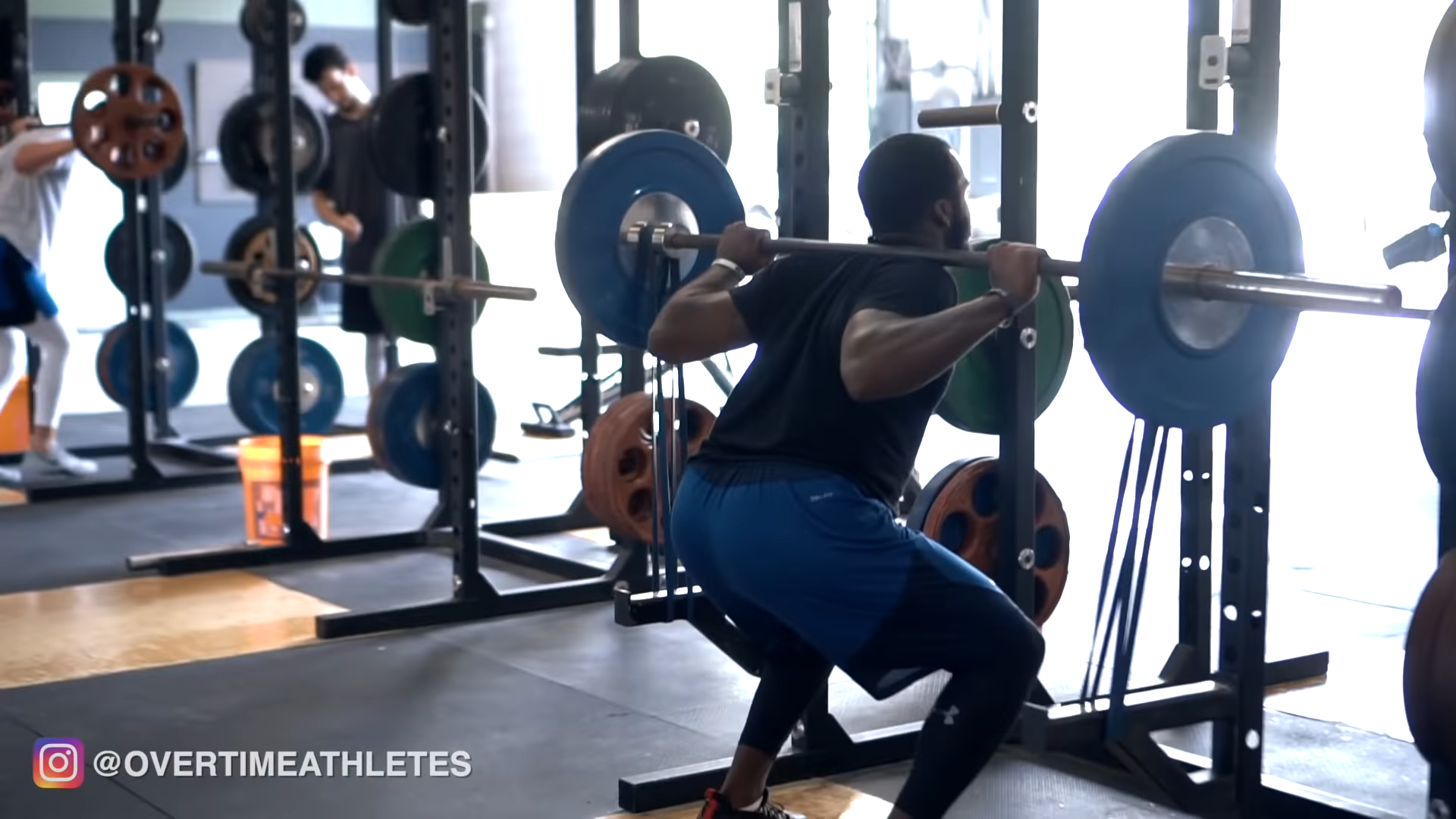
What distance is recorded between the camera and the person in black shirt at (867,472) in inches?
76.5

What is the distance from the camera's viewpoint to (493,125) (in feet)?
38.4

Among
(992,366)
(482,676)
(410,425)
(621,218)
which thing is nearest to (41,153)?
(410,425)

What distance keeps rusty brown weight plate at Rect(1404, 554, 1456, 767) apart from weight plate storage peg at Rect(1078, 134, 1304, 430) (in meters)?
0.37

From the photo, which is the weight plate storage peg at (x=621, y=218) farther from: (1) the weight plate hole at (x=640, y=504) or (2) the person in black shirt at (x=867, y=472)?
(1) the weight plate hole at (x=640, y=504)

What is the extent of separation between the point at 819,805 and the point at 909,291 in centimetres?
92

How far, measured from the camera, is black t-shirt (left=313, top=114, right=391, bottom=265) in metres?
5.51

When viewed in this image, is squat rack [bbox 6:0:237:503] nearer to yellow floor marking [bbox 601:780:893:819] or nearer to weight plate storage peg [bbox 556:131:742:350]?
weight plate storage peg [bbox 556:131:742:350]

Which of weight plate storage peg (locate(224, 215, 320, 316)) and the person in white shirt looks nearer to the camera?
the person in white shirt

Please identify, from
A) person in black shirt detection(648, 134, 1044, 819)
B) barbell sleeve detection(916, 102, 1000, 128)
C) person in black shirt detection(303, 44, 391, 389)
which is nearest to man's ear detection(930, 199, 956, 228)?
person in black shirt detection(648, 134, 1044, 819)

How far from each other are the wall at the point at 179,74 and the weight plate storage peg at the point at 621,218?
8493 mm

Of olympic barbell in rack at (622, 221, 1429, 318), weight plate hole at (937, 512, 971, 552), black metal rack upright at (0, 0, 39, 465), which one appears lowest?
weight plate hole at (937, 512, 971, 552)

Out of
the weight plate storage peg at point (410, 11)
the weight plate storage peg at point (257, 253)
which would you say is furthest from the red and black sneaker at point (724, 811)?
the weight plate storage peg at point (257, 253)

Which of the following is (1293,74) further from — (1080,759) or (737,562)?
(737,562)

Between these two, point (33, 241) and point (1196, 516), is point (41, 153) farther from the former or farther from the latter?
point (1196, 516)
